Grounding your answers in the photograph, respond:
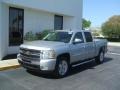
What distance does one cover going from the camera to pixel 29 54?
28.6 ft

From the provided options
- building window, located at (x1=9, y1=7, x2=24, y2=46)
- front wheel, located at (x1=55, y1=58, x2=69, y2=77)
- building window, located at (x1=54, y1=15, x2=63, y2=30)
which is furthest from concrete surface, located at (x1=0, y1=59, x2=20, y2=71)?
building window, located at (x1=54, y1=15, x2=63, y2=30)

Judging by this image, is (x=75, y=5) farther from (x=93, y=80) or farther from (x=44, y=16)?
(x=93, y=80)

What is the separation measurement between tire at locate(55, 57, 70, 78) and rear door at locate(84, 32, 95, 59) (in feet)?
5.98

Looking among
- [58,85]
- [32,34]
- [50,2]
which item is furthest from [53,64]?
[50,2]

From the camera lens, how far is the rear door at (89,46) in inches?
426

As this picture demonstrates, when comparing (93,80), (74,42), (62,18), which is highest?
(62,18)

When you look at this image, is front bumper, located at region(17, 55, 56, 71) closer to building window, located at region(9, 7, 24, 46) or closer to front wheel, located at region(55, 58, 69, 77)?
front wheel, located at region(55, 58, 69, 77)

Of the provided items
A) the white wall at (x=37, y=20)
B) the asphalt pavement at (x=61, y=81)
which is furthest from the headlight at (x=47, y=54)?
the white wall at (x=37, y=20)

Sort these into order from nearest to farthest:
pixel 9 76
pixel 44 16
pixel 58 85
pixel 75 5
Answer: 1. pixel 58 85
2. pixel 9 76
3. pixel 44 16
4. pixel 75 5

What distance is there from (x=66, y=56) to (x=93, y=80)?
1477 millimetres

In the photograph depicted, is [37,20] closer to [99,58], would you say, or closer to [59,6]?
[59,6]

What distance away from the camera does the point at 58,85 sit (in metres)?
7.93

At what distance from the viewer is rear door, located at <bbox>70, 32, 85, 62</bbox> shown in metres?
9.66

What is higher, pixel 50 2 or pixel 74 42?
pixel 50 2
